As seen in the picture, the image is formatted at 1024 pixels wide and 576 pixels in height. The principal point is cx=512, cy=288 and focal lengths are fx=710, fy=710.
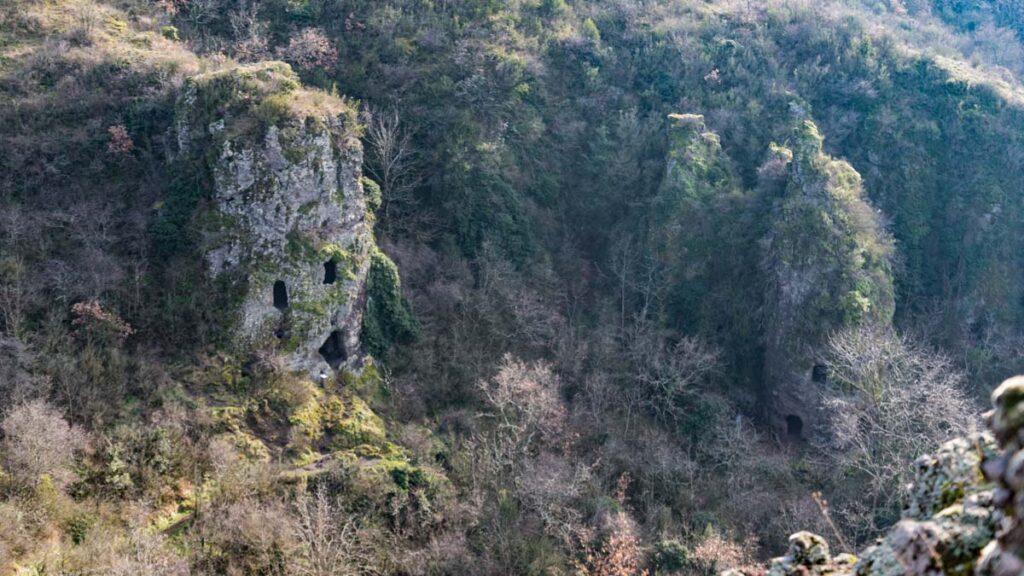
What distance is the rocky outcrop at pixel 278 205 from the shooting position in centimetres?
2844

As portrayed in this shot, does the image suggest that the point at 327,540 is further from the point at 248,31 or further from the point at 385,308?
the point at 248,31

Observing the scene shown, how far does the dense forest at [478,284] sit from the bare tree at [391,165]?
0.24 meters

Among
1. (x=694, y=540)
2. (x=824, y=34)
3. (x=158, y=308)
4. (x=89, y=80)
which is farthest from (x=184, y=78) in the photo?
(x=824, y=34)

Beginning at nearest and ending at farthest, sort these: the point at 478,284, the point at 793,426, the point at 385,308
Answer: the point at 385,308
the point at 478,284
the point at 793,426

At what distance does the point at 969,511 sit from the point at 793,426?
31962 mm

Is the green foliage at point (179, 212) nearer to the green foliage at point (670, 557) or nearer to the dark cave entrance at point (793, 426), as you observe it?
the green foliage at point (670, 557)

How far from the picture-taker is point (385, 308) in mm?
32438

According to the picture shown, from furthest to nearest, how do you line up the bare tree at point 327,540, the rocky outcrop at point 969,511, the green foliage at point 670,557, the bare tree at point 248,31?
the bare tree at point 248,31 → the green foliage at point 670,557 → the bare tree at point 327,540 → the rocky outcrop at point 969,511

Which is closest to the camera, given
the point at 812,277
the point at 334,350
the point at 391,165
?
the point at 334,350

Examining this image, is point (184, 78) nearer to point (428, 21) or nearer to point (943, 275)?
point (428, 21)

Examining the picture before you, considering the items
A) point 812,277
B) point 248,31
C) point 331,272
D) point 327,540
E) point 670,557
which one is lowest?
point 670,557

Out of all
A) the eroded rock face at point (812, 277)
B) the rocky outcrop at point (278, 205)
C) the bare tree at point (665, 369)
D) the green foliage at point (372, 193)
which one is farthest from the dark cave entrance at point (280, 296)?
the eroded rock face at point (812, 277)

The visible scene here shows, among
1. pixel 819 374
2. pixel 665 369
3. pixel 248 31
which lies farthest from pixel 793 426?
pixel 248 31

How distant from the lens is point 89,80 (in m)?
31.4
